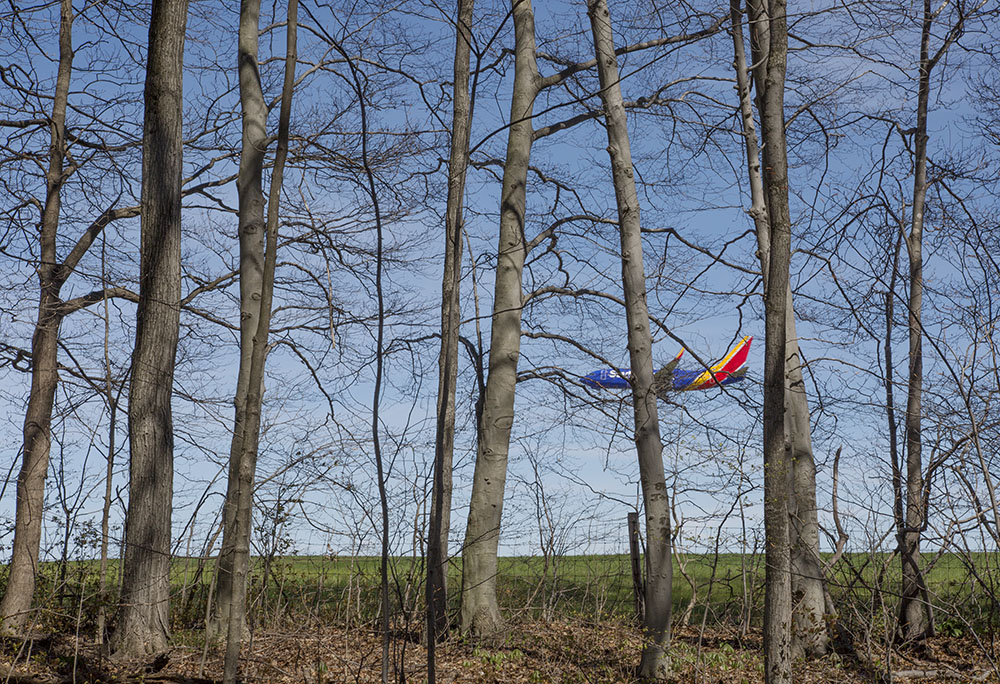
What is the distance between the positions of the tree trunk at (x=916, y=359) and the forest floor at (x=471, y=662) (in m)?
0.72

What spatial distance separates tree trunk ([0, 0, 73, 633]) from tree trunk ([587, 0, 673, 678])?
22.0ft

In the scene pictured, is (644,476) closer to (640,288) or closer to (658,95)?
(640,288)

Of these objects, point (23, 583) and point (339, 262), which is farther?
point (339, 262)

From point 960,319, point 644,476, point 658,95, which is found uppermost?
point 658,95

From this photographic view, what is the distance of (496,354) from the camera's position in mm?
9062

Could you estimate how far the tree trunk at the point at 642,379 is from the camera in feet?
23.4

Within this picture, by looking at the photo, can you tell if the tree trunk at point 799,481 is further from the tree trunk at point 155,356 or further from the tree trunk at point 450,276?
the tree trunk at point 155,356

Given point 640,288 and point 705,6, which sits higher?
point 705,6

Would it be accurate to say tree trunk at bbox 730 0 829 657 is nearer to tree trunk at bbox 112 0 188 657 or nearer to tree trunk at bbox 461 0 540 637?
tree trunk at bbox 461 0 540 637

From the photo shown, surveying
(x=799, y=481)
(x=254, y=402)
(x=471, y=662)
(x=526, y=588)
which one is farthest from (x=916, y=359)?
(x=254, y=402)

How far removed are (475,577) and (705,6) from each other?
6.24 m

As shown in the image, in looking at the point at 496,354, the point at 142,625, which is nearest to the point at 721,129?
the point at 496,354

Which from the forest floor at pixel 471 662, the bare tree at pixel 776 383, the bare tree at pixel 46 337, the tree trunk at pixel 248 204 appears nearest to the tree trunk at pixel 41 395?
the bare tree at pixel 46 337

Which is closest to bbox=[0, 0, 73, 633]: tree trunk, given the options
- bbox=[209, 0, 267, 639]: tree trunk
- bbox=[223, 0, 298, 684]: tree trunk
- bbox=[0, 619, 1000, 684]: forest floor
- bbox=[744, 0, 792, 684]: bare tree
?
bbox=[0, 619, 1000, 684]: forest floor
